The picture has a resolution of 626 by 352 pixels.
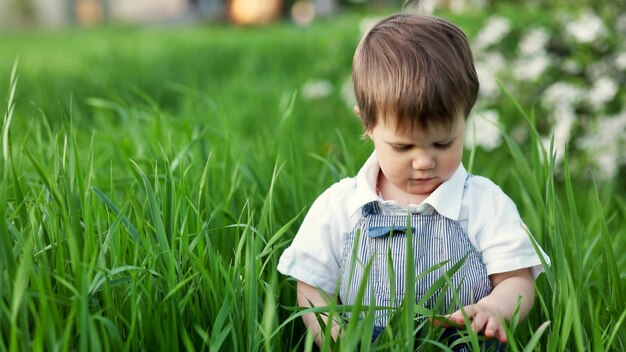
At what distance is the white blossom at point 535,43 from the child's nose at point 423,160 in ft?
8.27

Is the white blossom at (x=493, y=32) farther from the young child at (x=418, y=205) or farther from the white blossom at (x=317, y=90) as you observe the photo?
the young child at (x=418, y=205)

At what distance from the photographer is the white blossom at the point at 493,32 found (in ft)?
14.1

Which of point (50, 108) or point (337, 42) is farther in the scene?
point (337, 42)

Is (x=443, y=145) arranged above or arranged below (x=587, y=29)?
below

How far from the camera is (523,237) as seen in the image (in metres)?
1.81

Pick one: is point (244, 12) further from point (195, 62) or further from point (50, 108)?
point (50, 108)

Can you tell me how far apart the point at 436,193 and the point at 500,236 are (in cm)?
16

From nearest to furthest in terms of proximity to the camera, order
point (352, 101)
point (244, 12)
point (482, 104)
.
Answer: point (482, 104), point (352, 101), point (244, 12)

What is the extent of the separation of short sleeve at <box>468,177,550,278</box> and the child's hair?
197mm

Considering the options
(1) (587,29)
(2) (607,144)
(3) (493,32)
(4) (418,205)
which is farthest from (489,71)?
(4) (418,205)

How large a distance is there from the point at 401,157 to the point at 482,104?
256 cm

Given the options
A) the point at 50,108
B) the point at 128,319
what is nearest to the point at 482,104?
the point at 50,108

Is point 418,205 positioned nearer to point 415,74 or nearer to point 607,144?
point 415,74

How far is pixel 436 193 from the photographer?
1835mm
